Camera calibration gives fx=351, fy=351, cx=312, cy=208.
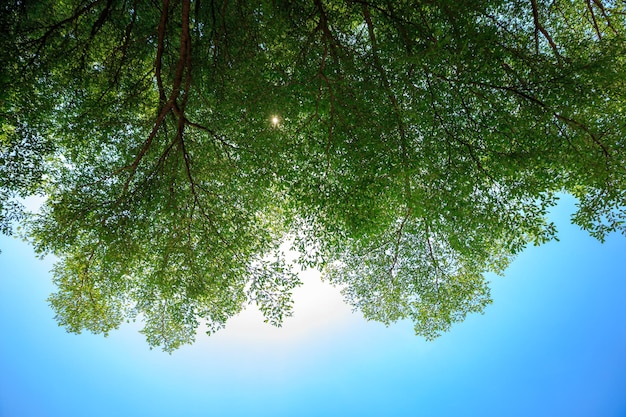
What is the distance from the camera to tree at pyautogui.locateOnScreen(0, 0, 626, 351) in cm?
786

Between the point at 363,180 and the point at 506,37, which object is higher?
the point at 506,37

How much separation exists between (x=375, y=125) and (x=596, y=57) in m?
4.72

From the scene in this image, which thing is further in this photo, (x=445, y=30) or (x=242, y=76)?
(x=242, y=76)

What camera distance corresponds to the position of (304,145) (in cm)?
902

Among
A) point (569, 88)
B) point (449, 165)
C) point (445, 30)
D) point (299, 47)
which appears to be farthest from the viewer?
point (299, 47)

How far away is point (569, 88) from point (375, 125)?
390 cm

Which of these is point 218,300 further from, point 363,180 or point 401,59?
point 401,59

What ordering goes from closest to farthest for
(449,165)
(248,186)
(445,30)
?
1. (445,30)
2. (449,165)
3. (248,186)

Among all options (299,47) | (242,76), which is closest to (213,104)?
(242,76)

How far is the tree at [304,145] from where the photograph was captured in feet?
25.8

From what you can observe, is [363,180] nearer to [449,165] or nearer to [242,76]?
[449,165]

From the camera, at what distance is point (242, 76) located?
28.1ft

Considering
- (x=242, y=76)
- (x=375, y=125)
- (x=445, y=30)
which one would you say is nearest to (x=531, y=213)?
(x=375, y=125)

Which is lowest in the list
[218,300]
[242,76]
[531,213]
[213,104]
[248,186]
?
[531,213]
